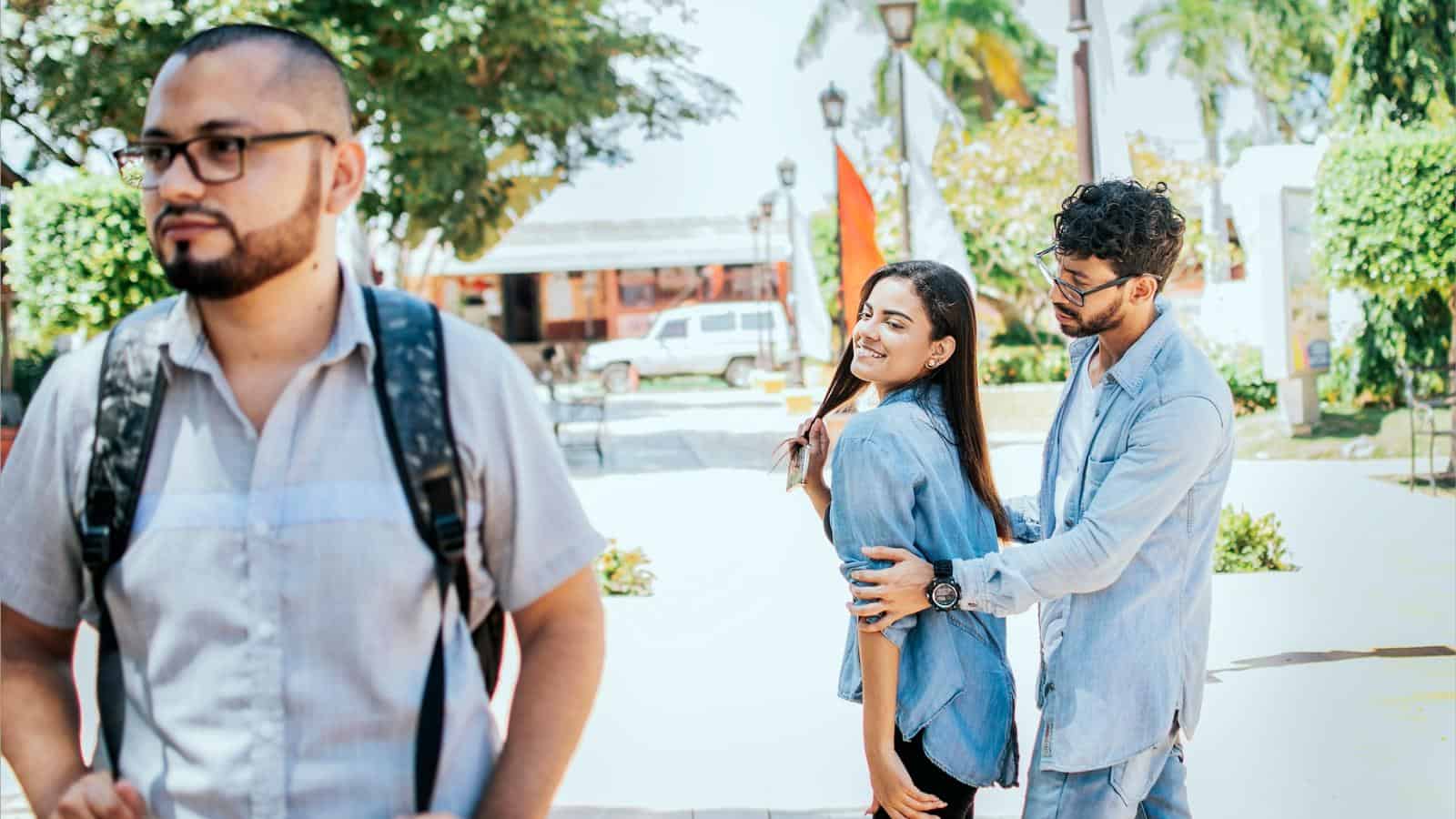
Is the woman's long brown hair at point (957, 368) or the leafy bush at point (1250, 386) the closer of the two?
the woman's long brown hair at point (957, 368)

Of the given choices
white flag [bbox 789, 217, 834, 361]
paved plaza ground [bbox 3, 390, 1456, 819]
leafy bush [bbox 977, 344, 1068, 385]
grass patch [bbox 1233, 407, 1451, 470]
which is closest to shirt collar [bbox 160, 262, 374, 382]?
paved plaza ground [bbox 3, 390, 1456, 819]

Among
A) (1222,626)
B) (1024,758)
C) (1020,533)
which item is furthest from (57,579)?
(1222,626)

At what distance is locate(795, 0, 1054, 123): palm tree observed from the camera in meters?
48.1

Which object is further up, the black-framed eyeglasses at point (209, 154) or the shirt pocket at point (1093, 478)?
the black-framed eyeglasses at point (209, 154)

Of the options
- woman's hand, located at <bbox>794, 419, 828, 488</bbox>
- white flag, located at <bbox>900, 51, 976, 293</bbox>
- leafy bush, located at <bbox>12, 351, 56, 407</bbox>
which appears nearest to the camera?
woman's hand, located at <bbox>794, 419, 828, 488</bbox>

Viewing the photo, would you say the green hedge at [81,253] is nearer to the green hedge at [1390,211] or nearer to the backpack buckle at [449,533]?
the green hedge at [1390,211]

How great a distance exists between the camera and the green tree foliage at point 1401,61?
14375mm

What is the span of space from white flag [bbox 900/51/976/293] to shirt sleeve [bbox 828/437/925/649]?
7.31 metres

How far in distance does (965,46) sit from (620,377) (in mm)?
17839

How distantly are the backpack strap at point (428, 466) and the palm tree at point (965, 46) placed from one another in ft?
153

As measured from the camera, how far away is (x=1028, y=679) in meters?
7.15

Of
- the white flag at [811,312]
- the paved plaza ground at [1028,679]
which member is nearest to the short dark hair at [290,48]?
the paved plaza ground at [1028,679]

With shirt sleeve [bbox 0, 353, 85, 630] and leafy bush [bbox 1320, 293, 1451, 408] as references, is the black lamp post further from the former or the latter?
shirt sleeve [bbox 0, 353, 85, 630]

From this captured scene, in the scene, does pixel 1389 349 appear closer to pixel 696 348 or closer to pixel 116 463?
pixel 116 463
